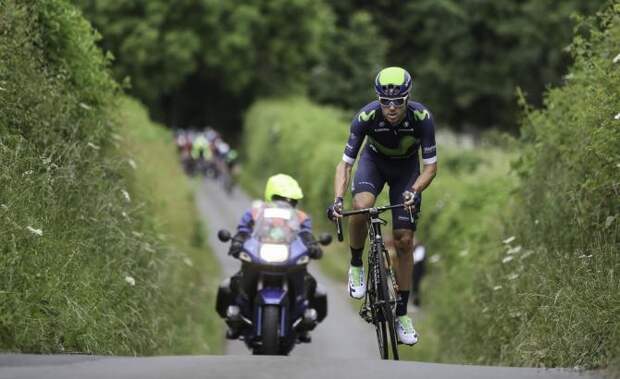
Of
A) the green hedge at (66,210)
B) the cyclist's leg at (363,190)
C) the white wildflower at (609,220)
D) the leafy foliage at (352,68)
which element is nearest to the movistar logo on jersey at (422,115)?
the cyclist's leg at (363,190)

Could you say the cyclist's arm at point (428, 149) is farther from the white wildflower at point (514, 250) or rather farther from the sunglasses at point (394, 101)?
the white wildflower at point (514, 250)

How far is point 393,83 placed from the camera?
9.62m

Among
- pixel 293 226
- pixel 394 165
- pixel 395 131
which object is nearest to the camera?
pixel 395 131

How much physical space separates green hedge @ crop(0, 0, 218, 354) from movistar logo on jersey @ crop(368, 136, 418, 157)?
246cm

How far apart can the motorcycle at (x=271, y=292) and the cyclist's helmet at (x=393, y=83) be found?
2.28 meters

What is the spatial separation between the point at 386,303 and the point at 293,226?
2046mm

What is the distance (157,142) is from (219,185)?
16873mm

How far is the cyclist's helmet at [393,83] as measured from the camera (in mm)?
9602

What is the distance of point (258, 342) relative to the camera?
11312mm

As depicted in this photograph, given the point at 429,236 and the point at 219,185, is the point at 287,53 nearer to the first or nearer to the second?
the point at 219,185

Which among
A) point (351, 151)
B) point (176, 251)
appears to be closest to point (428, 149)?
point (351, 151)

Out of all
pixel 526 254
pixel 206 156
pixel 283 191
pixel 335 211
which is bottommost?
pixel 335 211

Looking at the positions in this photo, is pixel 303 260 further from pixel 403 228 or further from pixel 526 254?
pixel 526 254

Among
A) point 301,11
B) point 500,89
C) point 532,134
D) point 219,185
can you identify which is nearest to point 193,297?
point 532,134
